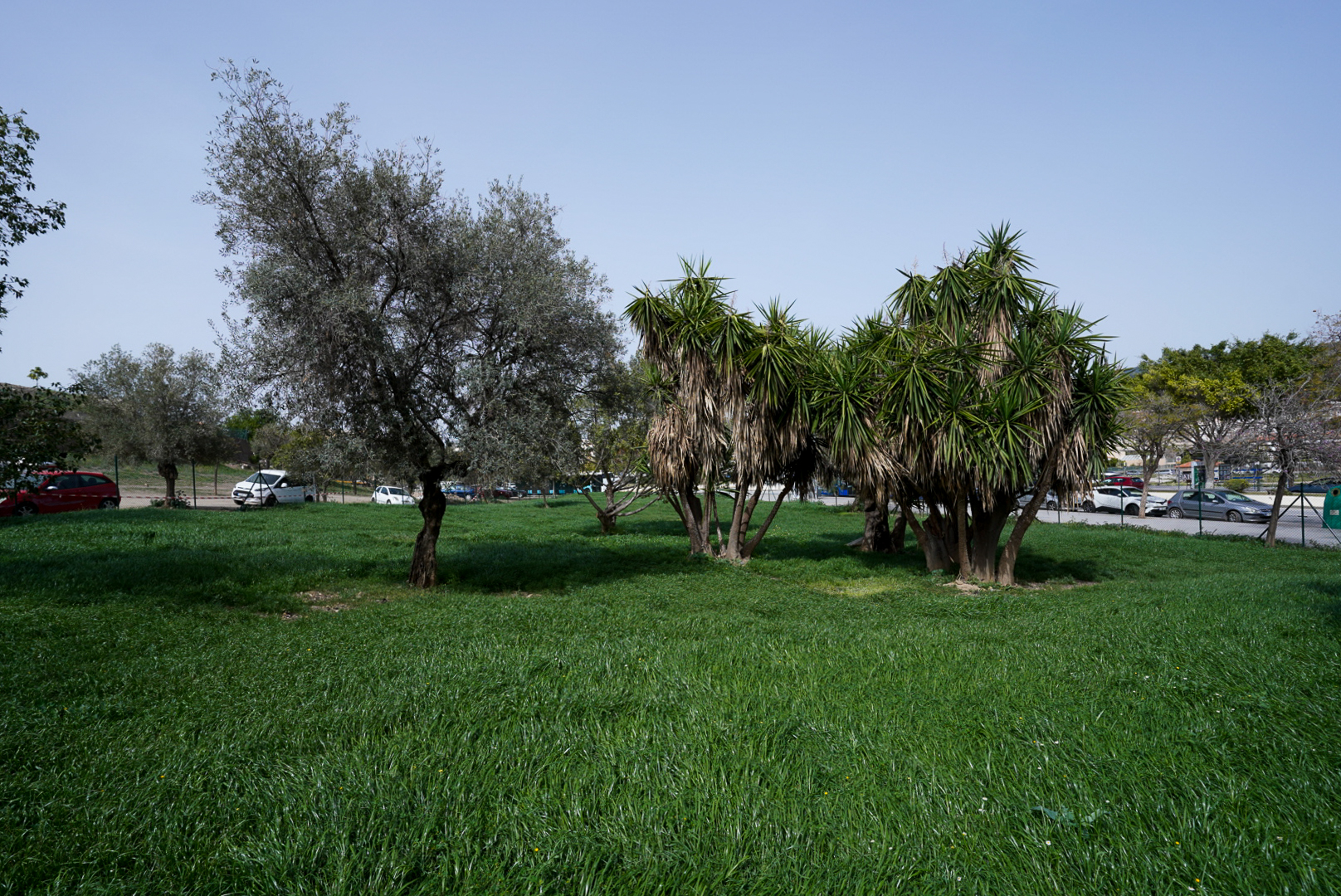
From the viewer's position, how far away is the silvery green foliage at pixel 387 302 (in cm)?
1080

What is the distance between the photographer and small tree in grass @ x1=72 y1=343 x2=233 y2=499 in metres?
27.6

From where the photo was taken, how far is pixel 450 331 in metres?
11.9

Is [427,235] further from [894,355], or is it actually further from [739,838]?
[739,838]

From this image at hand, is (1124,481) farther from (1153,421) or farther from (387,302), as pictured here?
(387,302)

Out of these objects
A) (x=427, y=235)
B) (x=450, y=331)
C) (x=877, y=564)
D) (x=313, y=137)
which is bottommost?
(x=877, y=564)

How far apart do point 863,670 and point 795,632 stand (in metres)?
1.97

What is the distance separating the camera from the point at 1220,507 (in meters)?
32.0

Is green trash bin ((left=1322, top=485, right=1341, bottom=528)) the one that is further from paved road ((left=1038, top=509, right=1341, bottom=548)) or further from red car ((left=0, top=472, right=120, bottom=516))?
red car ((left=0, top=472, right=120, bottom=516))

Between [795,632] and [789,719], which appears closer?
[789,719]

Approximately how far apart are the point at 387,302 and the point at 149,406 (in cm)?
2305

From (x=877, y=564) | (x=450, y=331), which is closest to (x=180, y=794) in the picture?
(x=450, y=331)

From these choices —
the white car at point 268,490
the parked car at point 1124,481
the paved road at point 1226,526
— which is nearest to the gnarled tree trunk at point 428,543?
the paved road at point 1226,526

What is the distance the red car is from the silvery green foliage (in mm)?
17764

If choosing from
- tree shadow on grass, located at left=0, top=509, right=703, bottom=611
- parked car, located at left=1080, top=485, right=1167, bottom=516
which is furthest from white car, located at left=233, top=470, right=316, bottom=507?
parked car, located at left=1080, top=485, right=1167, bottom=516
